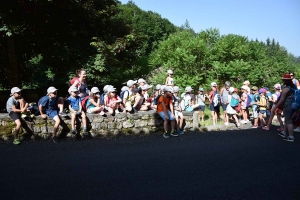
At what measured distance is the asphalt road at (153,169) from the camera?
166 inches

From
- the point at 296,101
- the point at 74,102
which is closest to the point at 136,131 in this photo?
the point at 74,102

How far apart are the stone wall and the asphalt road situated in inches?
18.9

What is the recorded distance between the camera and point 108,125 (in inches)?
321

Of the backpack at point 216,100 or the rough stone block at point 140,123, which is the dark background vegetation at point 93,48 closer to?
the backpack at point 216,100

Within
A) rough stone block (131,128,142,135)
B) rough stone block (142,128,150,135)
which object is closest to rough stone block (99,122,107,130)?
rough stone block (131,128,142,135)

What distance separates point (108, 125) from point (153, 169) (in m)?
3.33

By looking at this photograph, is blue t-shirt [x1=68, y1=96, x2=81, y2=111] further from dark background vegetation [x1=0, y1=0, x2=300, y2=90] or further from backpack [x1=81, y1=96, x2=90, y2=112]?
dark background vegetation [x1=0, y1=0, x2=300, y2=90]

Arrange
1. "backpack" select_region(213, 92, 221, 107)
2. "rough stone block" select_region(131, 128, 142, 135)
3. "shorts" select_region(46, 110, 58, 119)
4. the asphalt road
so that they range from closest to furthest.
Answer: the asphalt road, "shorts" select_region(46, 110, 58, 119), "rough stone block" select_region(131, 128, 142, 135), "backpack" select_region(213, 92, 221, 107)

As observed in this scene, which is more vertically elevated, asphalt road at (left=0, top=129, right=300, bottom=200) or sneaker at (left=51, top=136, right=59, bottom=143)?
sneaker at (left=51, top=136, right=59, bottom=143)

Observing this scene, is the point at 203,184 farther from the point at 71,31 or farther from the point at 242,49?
the point at 242,49

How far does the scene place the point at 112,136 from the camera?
8047mm

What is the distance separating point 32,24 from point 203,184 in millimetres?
13507

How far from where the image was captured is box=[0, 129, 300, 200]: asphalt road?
13.8 ft

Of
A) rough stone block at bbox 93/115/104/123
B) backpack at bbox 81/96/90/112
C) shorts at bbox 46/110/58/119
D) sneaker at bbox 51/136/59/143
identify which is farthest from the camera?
backpack at bbox 81/96/90/112
